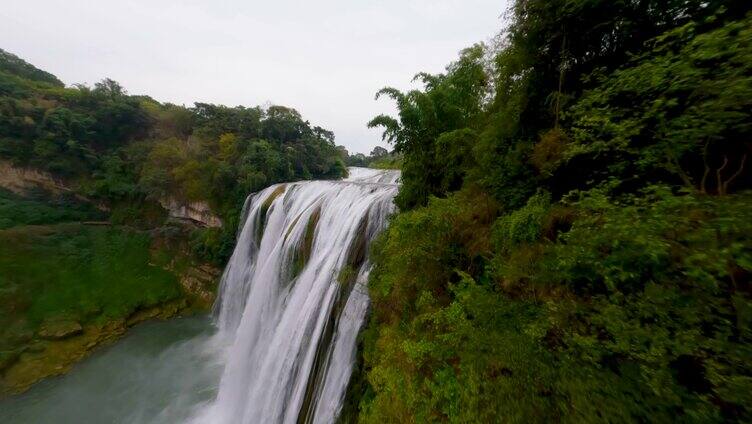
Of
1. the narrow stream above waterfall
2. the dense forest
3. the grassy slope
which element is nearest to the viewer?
the narrow stream above waterfall

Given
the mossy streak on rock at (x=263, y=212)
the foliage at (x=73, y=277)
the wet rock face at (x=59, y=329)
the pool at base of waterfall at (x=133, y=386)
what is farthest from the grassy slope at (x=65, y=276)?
the mossy streak on rock at (x=263, y=212)

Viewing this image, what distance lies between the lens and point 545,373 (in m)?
2.84

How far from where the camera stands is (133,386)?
1141cm

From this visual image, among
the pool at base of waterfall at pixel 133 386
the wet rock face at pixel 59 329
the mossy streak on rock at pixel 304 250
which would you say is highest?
the mossy streak on rock at pixel 304 250

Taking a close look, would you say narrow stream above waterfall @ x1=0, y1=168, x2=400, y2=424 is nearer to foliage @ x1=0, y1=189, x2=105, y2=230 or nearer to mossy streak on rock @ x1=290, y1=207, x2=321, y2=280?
mossy streak on rock @ x1=290, y1=207, x2=321, y2=280

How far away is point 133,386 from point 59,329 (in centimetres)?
649

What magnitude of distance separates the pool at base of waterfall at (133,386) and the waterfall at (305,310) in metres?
1.97

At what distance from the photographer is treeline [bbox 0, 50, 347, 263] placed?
18.8 meters

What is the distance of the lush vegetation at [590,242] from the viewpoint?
6.68 ft

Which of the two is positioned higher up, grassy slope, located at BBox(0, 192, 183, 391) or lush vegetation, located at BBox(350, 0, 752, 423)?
lush vegetation, located at BBox(350, 0, 752, 423)

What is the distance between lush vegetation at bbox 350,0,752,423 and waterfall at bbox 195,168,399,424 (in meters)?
0.94

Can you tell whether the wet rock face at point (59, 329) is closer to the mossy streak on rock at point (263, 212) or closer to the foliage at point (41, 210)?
the foliage at point (41, 210)

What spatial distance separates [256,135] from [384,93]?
17.8 metres

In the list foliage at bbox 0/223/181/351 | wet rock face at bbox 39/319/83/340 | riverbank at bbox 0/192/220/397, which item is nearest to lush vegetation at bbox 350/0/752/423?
riverbank at bbox 0/192/220/397
